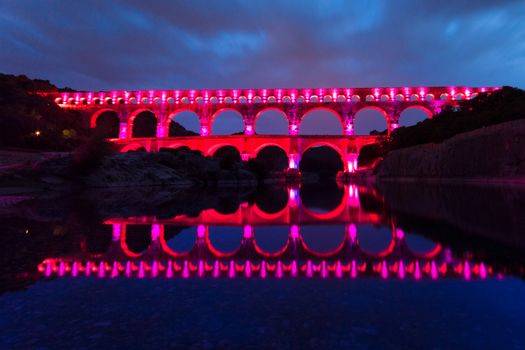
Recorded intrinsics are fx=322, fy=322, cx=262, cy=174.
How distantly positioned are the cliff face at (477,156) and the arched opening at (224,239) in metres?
19.2

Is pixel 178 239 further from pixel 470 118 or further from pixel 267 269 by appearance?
pixel 470 118

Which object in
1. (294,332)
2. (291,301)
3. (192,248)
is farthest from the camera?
(192,248)

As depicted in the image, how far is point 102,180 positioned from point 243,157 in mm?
29783

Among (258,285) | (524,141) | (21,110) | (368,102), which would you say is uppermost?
(368,102)

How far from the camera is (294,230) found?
17.7 ft

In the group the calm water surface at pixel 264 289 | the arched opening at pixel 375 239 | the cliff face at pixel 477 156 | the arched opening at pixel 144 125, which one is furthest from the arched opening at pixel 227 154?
the calm water surface at pixel 264 289

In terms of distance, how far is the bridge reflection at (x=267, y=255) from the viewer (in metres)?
2.99

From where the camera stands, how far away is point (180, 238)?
15.0ft

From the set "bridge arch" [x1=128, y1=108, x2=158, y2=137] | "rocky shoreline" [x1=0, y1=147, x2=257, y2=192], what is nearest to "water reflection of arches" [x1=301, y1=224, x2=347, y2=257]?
"rocky shoreline" [x1=0, y1=147, x2=257, y2=192]

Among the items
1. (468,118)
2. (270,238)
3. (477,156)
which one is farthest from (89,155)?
Result: (468,118)

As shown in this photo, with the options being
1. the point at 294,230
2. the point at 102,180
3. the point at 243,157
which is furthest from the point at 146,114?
the point at 294,230

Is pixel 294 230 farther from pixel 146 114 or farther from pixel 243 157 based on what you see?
pixel 146 114

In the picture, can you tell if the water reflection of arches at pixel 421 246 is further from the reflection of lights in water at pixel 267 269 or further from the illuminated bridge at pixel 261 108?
the illuminated bridge at pixel 261 108

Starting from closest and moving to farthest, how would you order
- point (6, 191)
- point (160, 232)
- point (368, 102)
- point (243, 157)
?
1. point (160, 232)
2. point (6, 191)
3. point (243, 157)
4. point (368, 102)
